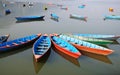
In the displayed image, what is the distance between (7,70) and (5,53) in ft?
11.6

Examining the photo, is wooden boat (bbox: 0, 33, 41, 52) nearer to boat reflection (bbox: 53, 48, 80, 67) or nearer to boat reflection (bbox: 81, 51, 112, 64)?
boat reflection (bbox: 53, 48, 80, 67)

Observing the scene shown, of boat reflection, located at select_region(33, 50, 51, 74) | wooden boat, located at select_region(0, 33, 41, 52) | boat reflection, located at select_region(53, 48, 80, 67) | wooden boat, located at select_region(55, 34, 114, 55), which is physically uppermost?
wooden boat, located at select_region(55, 34, 114, 55)

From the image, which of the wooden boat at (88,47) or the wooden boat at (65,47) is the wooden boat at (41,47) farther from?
the wooden boat at (88,47)

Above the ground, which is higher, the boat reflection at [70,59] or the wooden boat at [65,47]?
the wooden boat at [65,47]

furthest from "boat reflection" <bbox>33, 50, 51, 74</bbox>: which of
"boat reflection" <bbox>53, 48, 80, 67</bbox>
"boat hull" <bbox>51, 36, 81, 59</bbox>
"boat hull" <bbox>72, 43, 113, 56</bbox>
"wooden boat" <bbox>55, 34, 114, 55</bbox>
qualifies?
"wooden boat" <bbox>55, 34, 114, 55</bbox>

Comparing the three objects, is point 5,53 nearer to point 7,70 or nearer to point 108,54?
point 7,70

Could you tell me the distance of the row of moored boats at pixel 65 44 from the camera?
1716cm

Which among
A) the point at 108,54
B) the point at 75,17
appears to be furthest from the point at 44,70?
the point at 75,17

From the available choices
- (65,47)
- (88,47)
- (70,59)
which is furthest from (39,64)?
(88,47)

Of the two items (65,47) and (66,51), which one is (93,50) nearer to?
(66,51)

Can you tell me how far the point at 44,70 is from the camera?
1514cm

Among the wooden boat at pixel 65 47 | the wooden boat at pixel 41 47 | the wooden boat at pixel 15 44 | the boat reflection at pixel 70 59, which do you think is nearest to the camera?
the wooden boat at pixel 41 47

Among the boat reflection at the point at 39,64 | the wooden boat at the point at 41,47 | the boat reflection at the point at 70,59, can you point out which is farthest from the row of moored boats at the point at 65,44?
the boat reflection at the point at 39,64

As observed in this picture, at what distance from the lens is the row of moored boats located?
17.2 meters
